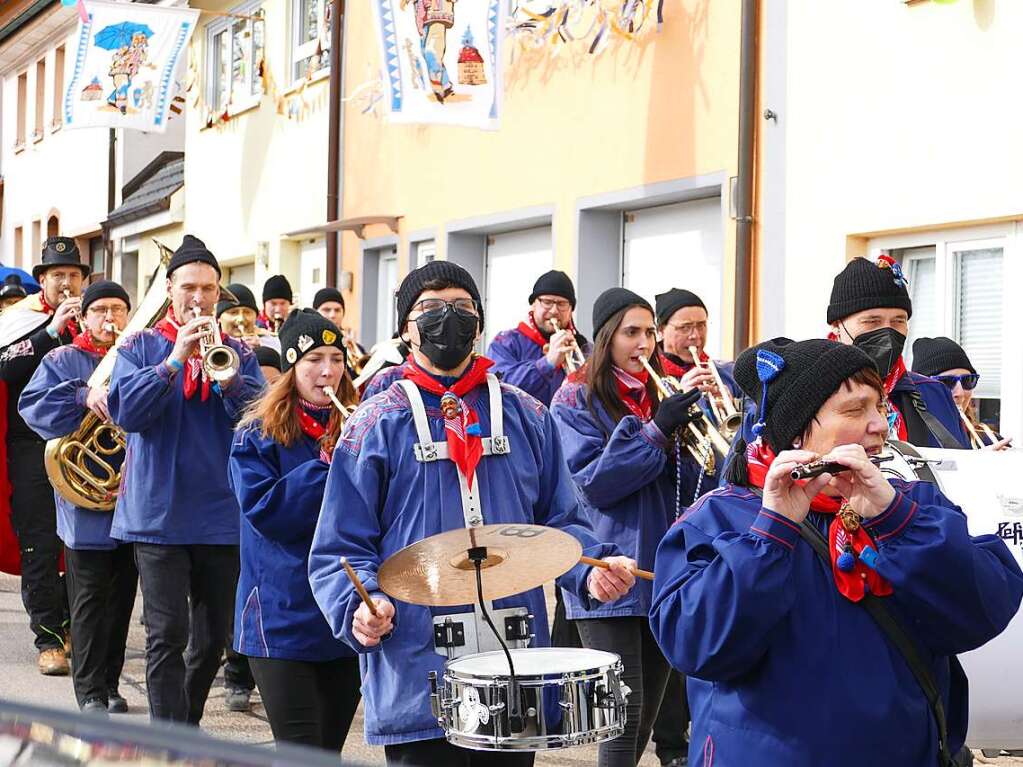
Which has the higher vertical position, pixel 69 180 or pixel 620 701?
pixel 69 180

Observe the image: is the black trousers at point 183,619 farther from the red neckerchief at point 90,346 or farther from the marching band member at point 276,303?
the marching band member at point 276,303

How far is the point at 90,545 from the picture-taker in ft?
24.4

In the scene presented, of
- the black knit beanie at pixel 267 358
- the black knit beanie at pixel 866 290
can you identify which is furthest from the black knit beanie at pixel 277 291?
the black knit beanie at pixel 866 290

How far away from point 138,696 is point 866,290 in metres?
4.43

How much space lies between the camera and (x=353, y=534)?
4266 mm

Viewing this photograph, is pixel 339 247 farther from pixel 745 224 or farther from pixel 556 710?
pixel 556 710

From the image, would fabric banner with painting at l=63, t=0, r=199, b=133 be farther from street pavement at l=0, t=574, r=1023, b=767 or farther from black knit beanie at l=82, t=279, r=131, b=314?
black knit beanie at l=82, t=279, r=131, b=314

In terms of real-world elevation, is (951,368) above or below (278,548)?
above

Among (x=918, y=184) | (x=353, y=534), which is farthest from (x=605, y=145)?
(x=353, y=534)

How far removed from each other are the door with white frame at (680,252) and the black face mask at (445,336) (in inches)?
270

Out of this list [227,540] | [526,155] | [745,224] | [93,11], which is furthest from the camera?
[93,11]

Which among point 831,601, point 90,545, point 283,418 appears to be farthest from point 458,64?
point 831,601

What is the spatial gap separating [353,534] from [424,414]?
37cm

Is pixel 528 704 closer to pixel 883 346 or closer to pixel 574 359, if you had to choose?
pixel 883 346
